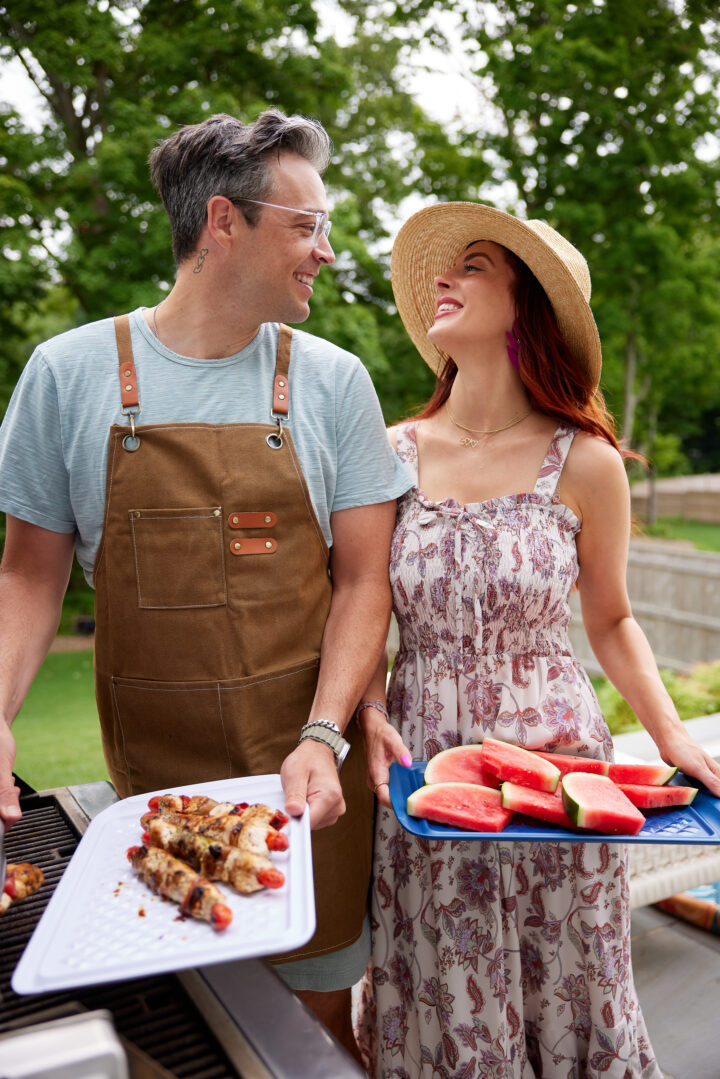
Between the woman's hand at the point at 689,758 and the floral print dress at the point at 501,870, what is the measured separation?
182mm

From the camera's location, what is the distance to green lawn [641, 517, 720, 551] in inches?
866

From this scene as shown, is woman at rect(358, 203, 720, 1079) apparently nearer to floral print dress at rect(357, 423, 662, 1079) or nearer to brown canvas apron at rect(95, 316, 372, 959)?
floral print dress at rect(357, 423, 662, 1079)

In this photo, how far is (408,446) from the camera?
229 centimetres

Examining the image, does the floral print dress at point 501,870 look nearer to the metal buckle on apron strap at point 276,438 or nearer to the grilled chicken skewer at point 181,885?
the metal buckle on apron strap at point 276,438

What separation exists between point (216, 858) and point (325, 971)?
2.90 feet

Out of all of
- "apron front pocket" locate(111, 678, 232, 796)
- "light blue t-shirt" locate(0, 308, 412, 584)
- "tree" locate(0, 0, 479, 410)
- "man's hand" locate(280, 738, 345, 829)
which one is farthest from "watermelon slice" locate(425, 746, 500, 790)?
"tree" locate(0, 0, 479, 410)

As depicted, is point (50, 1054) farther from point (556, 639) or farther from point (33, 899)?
point (556, 639)

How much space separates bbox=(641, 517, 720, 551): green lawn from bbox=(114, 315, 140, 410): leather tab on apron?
1988 cm

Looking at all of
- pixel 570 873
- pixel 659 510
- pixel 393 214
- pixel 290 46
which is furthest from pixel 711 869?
pixel 659 510

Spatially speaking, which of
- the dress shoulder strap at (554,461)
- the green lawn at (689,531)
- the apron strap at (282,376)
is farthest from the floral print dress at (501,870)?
the green lawn at (689,531)

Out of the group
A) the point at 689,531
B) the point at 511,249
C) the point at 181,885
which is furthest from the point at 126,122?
the point at 689,531

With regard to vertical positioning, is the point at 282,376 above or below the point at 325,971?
above

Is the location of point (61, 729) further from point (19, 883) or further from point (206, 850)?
point (206, 850)

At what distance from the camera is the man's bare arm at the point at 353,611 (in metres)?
1.78
